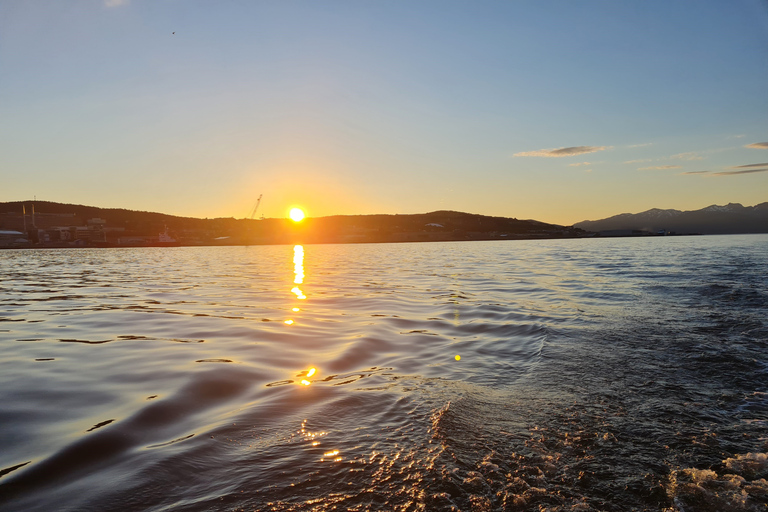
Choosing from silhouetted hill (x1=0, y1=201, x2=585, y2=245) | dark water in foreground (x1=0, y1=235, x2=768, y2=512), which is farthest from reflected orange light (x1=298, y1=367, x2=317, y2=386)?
silhouetted hill (x1=0, y1=201, x2=585, y2=245)

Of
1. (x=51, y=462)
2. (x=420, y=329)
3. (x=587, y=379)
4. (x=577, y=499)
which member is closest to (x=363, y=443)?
(x=577, y=499)

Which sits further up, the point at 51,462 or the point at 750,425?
the point at 51,462

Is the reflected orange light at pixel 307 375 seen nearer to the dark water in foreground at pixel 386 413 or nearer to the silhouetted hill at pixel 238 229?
the dark water in foreground at pixel 386 413

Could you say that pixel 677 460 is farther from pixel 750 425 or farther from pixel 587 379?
pixel 587 379

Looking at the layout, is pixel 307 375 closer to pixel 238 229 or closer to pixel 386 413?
pixel 386 413

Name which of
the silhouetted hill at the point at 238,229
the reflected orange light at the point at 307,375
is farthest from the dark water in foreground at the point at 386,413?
the silhouetted hill at the point at 238,229

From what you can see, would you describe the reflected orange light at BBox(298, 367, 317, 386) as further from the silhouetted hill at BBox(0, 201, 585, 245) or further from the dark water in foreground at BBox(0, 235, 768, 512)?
the silhouetted hill at BBox(0, 201, 585, 245)

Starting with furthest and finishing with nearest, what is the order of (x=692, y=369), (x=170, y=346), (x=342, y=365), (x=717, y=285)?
(x=717, y=285)
(x=170, y=346)
(x=342, y=365)
(x=692, y=369)

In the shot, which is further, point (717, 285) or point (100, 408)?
point (717, 285)

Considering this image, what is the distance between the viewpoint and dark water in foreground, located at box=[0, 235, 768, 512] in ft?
10.8

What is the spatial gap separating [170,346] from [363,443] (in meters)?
5.86

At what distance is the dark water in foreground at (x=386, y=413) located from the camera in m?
3.31

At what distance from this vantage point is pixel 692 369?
6.65 m

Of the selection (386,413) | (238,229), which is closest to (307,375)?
(386,413)
